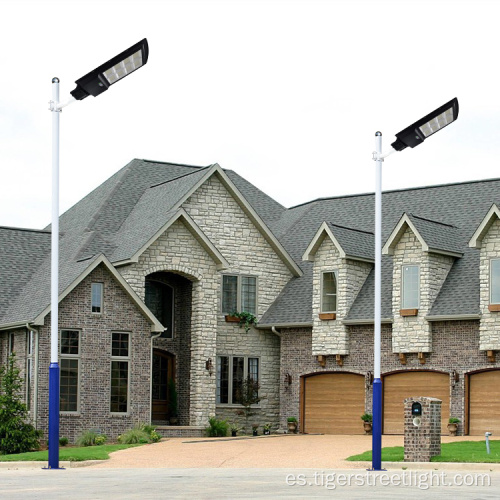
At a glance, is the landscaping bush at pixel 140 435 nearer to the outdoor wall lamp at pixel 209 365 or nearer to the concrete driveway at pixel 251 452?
the concrete driveway at pixel 251 452

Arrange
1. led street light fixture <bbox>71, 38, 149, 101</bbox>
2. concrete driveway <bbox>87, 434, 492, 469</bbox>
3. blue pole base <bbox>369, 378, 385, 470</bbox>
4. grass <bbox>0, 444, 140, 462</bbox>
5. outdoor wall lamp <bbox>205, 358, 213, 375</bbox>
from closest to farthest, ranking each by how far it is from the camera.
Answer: led street light fixture <bbox>71, 38, 149, 101</bbox>
blue pole base <bbox>369, 378, 385, 470</bbox>
concrete driveway <bbox>87, 434, 492, 469</bbox>
grass <bbox>0, 444, 140, 462</bbox>
outdoor wall lamp <bbox>205, 358, 213, 375</bbox>

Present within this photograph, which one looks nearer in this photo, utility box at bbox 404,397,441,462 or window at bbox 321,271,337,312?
utility box at bbox 404,397,441,462

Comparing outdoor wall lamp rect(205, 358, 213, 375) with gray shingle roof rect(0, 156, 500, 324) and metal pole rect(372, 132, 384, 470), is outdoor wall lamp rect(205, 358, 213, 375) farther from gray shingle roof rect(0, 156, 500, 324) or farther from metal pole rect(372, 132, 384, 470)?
metal pole rect(372, 132, 384, 470)

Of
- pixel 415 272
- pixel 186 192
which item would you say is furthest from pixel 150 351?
pixel 415 272

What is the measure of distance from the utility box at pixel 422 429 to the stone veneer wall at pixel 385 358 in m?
7.60

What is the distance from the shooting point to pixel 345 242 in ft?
116

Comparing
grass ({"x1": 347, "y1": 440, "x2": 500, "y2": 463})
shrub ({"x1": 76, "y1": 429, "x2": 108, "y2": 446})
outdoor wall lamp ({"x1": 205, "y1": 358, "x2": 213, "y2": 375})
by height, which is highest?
outdoor wall lamp ({"x1": 205, "y1": 358, "x2": 213, "y2": 375})

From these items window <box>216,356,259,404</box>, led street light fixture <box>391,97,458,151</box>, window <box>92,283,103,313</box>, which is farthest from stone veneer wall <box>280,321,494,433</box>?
led street light fixture <box>391,97,458,151</box>

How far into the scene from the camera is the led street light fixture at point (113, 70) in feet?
68.9

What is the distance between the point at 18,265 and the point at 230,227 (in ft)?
23.8

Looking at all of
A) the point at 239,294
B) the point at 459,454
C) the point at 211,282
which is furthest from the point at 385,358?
the point at 459,454

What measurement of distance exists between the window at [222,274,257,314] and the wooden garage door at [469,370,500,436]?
873 cm

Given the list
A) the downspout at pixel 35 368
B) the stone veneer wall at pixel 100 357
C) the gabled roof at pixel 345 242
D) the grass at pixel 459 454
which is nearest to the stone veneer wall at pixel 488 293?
the grass at pixel 459 454

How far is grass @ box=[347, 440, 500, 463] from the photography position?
23.9 metres
